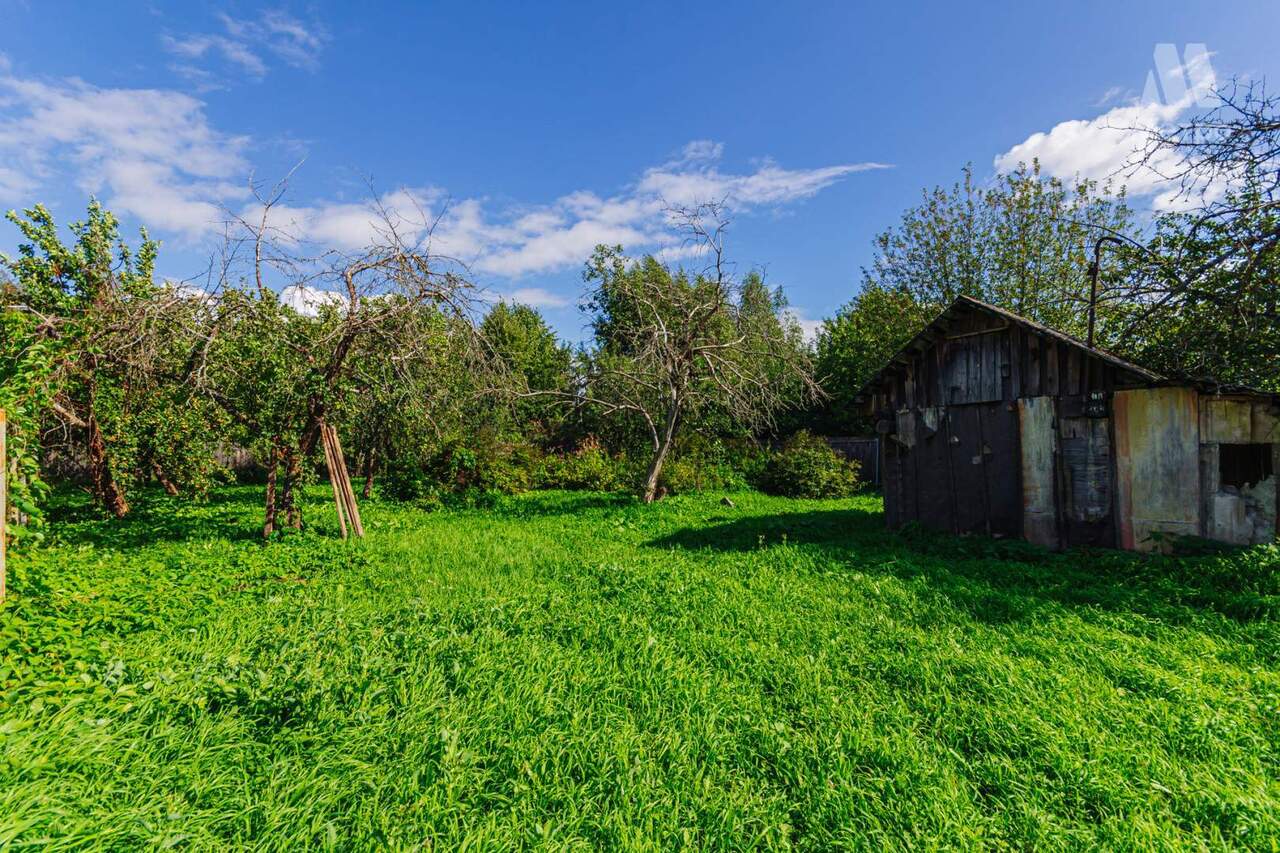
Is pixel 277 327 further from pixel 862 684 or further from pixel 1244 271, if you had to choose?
pixel 1244 271

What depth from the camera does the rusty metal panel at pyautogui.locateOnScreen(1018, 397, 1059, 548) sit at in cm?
841

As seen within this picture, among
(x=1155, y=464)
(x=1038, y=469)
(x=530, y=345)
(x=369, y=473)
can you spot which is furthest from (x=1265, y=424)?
(x=530, y=345)

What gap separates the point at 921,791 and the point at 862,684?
128 cm

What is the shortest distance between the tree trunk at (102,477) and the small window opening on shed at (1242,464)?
18135 mm

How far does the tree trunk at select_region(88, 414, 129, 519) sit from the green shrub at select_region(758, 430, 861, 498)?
16.0 metres

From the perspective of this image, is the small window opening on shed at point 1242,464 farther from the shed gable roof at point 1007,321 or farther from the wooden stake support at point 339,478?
the wooden stake support at point 339,478

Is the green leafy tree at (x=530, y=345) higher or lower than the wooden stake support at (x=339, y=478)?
higher

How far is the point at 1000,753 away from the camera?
349cm

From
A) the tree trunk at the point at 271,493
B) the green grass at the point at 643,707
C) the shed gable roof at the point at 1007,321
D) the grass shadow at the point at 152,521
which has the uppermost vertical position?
the shed gable roof at the point at 1007,321

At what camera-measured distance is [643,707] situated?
403cm

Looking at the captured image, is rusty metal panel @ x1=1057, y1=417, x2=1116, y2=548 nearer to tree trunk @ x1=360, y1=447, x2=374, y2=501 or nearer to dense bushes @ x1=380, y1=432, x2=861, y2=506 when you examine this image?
dense bushes @ x1=380, y1=432, x2=861, y2=506

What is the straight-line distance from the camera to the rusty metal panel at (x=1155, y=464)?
23.9 ft

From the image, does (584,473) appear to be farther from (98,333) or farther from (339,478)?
(98,333)

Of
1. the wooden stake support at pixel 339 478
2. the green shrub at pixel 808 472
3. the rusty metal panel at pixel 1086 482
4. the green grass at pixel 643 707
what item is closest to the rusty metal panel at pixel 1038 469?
the rusty metal panel at pixel 1086 482
